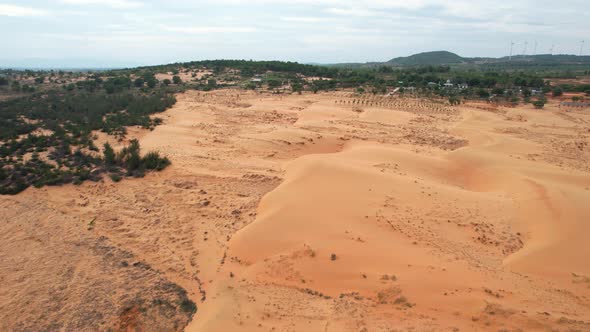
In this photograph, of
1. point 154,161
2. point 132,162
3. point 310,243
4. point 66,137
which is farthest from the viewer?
point 66,137

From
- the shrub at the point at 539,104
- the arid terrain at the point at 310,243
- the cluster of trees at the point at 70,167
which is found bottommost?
the arid terrain at the point at 310,243

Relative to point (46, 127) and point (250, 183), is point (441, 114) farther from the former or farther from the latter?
point (46, 127)

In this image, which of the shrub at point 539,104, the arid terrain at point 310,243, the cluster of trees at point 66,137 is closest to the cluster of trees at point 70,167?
the cluster of trees at point 66,137

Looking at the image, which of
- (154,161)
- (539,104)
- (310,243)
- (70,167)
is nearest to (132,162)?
(154,161)

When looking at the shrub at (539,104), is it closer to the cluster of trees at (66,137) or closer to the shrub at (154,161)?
the shrub at (154,161)

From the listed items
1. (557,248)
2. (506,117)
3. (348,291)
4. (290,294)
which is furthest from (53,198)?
(506,117)

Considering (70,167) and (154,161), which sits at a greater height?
(154,161)

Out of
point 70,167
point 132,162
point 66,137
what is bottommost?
point 70,167

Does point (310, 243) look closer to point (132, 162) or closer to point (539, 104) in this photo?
point (132, 162)

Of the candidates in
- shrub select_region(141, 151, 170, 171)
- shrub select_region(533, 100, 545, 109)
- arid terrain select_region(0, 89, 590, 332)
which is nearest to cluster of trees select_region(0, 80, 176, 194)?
shrub select_region(141, 151, 170, 171)
